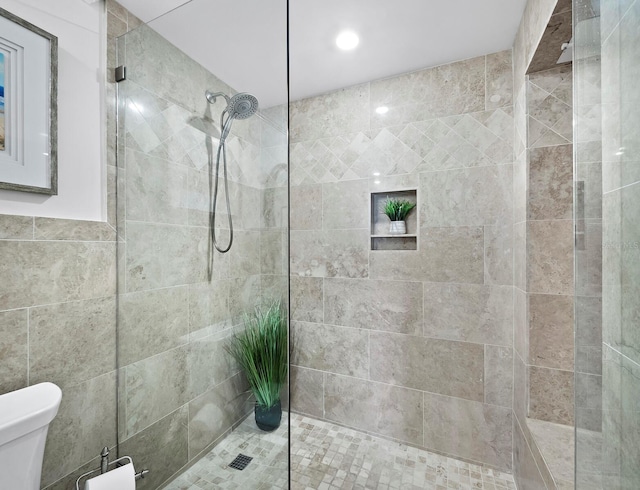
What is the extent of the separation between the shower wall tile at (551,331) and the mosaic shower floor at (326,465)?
774mm

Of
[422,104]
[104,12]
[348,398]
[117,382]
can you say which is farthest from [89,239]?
[422,104]

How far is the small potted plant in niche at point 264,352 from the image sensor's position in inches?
41.9

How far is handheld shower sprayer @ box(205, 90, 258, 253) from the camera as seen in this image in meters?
1.06

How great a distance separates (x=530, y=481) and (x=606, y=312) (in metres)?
1.23

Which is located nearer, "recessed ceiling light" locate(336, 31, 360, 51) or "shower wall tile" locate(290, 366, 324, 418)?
"recessed ceiling light" locate(336, 31, 360, 51)

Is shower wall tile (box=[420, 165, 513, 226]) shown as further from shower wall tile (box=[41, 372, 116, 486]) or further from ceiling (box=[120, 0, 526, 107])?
shower wall tile (box=[41, 372, 116, 486])

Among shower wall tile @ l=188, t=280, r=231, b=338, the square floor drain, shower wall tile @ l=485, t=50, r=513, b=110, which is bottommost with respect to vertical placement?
the square floor drain

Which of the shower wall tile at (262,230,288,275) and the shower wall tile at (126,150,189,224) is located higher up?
the shower wall tile at (126,150,189,224)

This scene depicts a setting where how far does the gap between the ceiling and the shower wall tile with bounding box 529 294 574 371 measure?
142cm

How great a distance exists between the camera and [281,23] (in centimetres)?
104

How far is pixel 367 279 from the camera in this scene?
80.8 inches

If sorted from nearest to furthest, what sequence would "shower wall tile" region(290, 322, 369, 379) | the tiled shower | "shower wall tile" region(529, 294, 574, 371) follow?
the tiled shower → "shower wall tile" region(529, 294, 574, 371) → "shower wall tile" region(290, 322, 369, 379)

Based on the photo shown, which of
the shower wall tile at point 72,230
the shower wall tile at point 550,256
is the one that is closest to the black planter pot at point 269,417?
the shower wall tile at point 72,230

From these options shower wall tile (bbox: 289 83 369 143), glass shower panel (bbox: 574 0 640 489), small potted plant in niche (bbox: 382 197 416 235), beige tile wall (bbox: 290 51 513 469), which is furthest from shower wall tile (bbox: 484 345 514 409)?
shower wall tile (bbox: 289 83 369 143)
